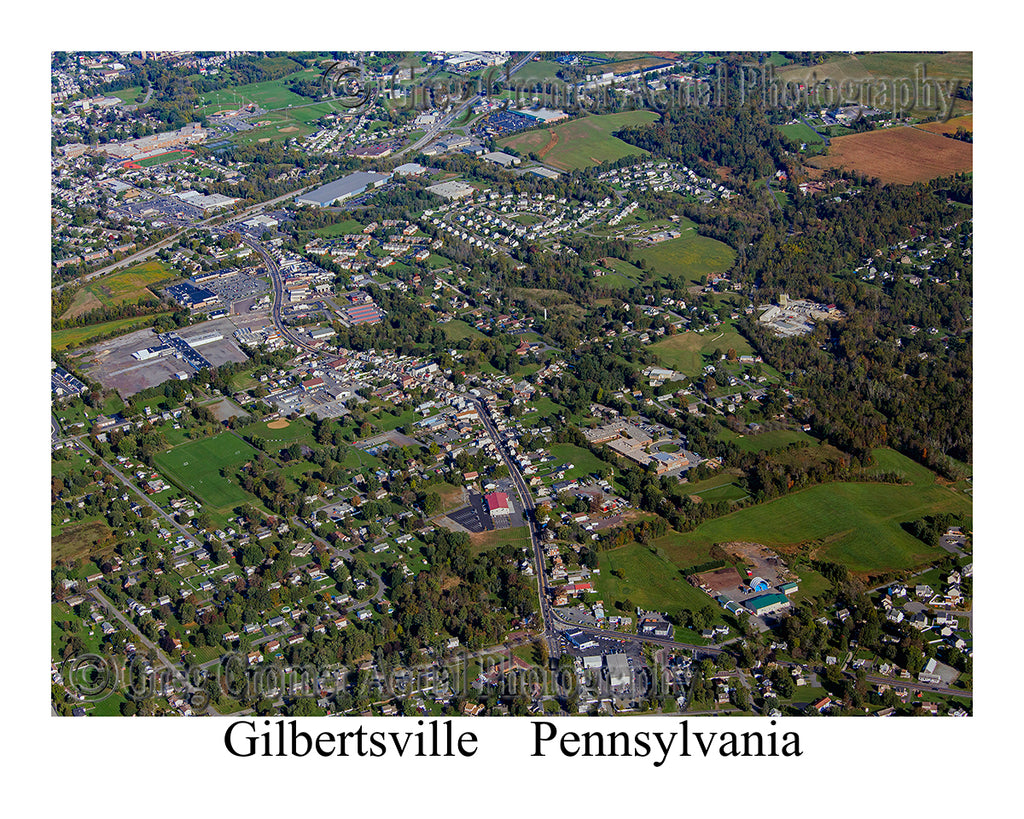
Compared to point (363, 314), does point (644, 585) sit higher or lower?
lower

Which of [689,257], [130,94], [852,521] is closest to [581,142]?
[689,257]

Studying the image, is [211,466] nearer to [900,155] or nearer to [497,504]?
[497,504]

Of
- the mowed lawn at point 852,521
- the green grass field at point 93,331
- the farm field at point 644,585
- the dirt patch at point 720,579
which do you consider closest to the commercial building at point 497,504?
the farm field at point 644,585

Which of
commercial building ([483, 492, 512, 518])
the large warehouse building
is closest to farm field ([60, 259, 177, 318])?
the large warehouse building

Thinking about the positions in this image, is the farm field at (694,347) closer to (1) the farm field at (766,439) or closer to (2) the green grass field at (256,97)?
(1) the farm field at (766,439)

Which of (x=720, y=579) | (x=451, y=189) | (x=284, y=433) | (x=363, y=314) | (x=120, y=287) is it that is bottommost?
(x=720, y=579)

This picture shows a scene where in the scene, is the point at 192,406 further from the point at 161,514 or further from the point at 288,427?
the point at 161,514
